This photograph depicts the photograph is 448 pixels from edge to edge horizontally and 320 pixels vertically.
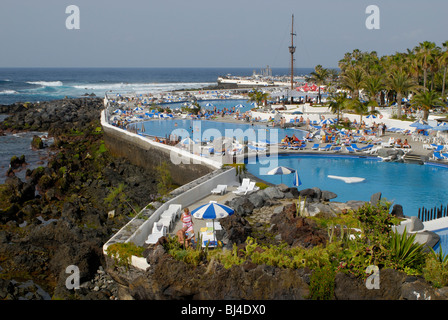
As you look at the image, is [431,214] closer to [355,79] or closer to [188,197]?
[188,197]

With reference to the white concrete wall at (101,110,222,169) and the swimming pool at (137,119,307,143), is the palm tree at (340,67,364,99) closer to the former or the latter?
the swimming pool at (137,119,307,143)

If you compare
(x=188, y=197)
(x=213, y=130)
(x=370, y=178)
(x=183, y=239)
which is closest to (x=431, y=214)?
(x=370, y=178)

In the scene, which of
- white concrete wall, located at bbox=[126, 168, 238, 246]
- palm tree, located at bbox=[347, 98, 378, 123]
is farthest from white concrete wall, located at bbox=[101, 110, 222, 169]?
palm tree, located at bbox=[347, 98, 378, 123]

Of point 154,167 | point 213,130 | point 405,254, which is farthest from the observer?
point 213,130

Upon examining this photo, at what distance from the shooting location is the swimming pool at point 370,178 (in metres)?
16.1

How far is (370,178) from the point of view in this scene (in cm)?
1891

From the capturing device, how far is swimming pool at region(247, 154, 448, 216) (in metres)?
16.1

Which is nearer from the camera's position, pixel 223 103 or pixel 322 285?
pixel 322 285

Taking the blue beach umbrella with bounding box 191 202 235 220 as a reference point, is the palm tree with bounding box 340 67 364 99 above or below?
above

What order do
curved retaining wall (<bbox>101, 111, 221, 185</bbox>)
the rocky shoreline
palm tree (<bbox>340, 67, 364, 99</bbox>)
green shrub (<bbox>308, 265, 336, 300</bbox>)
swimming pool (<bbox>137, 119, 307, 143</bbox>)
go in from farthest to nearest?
1. palm tree (<bbox>340, 67, 364, 99</bbox>)
2. swimming pool (<bbox>137, 119, 307, 143</bbox>)
3. curved retaining wall (<bbox>101, 111, 221, 185</bbox>)
4. green shrub (<bbox>308, 265, 336, 300</bbox>)
5. the rocky shoreline

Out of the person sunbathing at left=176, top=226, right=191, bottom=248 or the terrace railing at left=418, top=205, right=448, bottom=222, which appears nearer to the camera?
the person sunbathing at left=176, top=226, right=191, bottom=248

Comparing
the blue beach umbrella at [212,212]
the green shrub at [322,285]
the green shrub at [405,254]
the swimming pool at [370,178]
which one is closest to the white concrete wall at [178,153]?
the swimming pool at [370,178]
